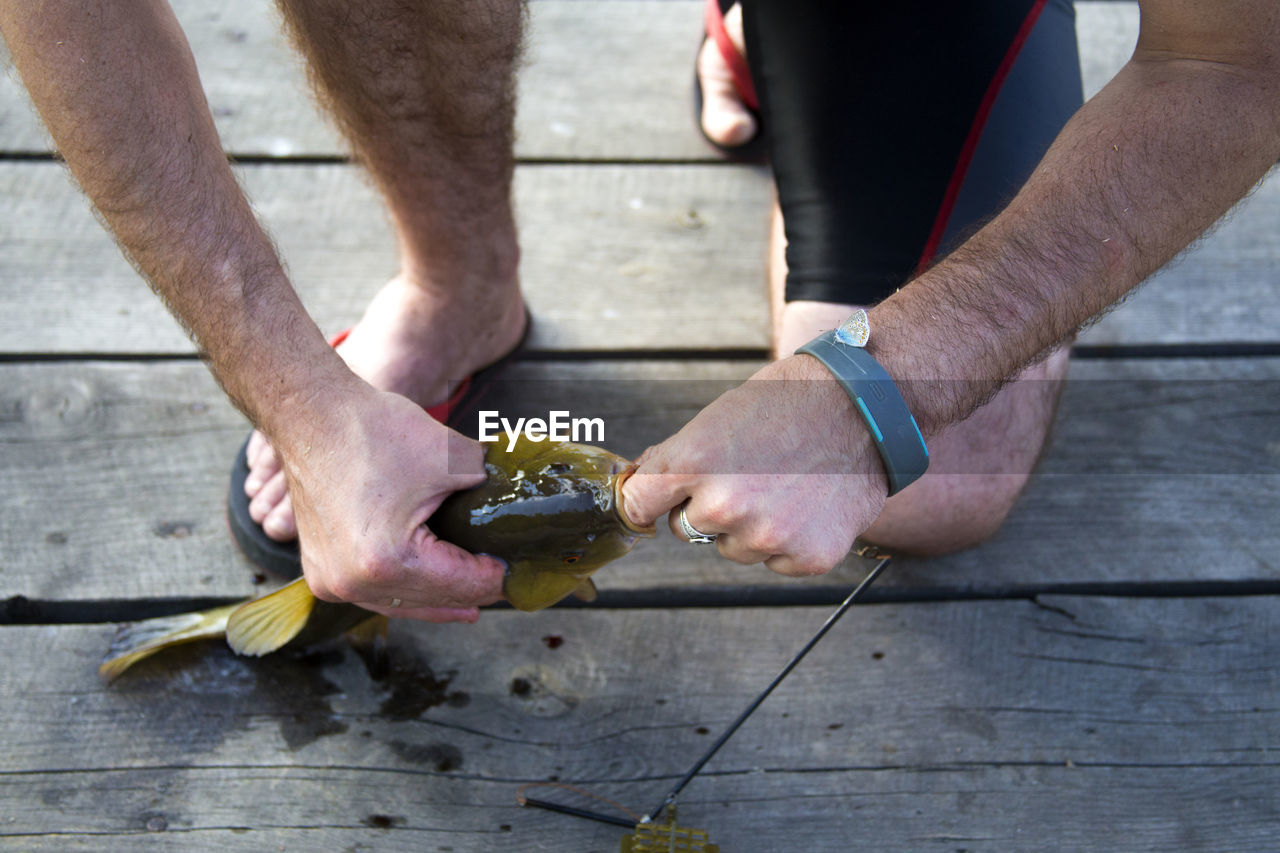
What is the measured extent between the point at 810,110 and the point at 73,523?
1739 mm

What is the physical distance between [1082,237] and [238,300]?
1237mm

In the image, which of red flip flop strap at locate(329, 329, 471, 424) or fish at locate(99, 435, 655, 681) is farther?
red flip flop strap at locate(329, 329, 471, 424)

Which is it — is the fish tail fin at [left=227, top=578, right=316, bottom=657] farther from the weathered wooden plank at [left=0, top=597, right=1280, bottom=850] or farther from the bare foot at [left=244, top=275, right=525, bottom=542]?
the bare foot at [left=244, top=275, right=525, bottom=542]

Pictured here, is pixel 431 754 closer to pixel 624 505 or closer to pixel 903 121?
pixel 624 505

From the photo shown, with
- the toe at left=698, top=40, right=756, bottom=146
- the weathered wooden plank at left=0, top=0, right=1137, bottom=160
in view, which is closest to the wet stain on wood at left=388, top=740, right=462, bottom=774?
the weathered wooden plank at left=0, top=0, right=1137, bottom=160

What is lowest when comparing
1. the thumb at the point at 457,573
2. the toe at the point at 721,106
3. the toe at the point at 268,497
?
the toe at the point at 268,497

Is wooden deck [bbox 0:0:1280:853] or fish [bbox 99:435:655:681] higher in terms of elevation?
fish [bbox 99:435:655:681]

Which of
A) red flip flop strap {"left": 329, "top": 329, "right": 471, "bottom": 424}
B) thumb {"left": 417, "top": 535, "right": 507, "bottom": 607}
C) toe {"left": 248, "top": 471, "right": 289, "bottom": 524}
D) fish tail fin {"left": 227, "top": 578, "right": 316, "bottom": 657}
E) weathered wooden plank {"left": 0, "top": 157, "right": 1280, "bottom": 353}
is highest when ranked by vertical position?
weathered wooden plank {"left": 0, "top": 157, "right": 1280, "bottom": 353}

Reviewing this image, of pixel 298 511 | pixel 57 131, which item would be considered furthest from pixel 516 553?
pixel 57 131

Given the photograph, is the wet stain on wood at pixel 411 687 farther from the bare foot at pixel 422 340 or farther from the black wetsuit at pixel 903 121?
the black wetsuit at pixel 903 121

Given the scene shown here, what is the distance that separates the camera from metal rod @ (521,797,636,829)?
1506mm

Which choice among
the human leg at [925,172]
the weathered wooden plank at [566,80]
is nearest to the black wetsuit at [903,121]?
the human leg at [925,172]

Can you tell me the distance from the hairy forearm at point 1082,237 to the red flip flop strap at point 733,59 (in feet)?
3.88

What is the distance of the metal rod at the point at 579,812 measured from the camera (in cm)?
151
